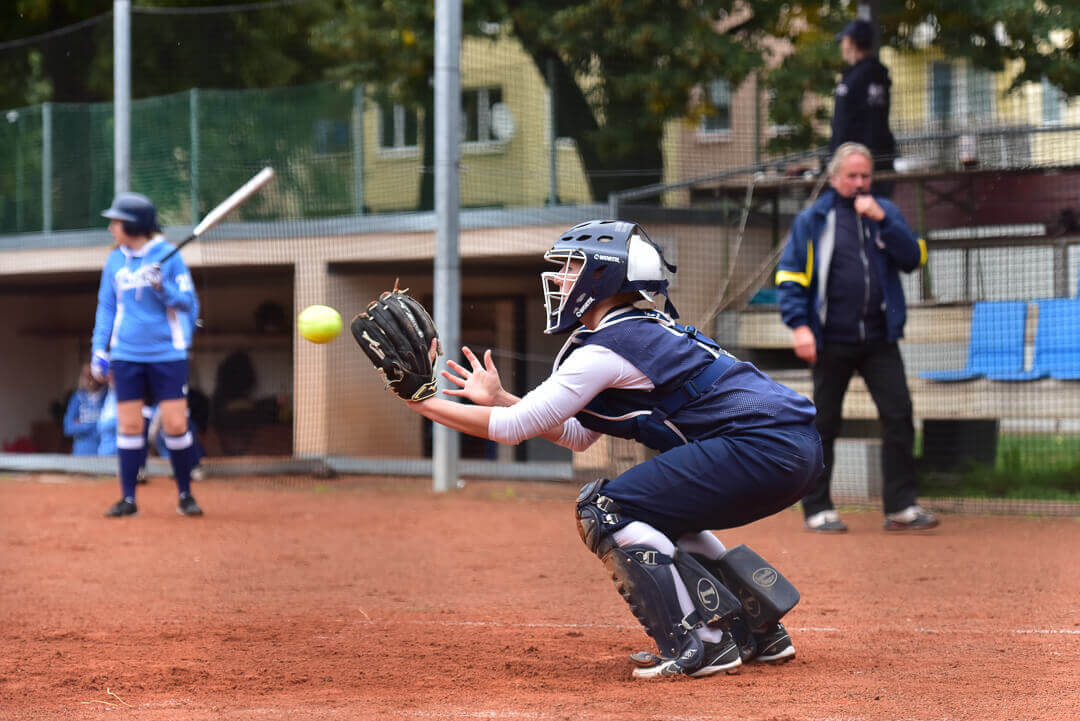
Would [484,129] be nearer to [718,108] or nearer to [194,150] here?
[718,108]

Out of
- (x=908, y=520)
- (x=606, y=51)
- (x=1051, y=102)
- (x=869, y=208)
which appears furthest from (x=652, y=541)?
(x=1051, y=102)

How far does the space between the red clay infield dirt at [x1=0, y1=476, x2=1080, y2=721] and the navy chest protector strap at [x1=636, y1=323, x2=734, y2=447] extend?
2.85 ft

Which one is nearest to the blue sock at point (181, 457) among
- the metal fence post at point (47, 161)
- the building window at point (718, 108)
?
the metal fence post at point (47, 161)

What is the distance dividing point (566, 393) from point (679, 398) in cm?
42

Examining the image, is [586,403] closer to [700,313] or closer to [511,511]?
[511,511]

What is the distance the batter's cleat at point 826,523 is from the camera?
809 cm

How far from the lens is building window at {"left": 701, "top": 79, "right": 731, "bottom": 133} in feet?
43.7

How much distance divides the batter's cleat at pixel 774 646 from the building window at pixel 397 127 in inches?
360

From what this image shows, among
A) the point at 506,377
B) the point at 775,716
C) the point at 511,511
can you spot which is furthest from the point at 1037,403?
the point at 775,716

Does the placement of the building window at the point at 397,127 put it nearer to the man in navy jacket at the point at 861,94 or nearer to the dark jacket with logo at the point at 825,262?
the man in navy jacket at the point at 861,94

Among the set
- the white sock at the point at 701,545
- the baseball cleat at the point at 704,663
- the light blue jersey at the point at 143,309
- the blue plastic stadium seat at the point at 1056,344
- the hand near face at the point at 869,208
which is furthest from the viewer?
the blue plastic stadium seat at the point at 1056,344

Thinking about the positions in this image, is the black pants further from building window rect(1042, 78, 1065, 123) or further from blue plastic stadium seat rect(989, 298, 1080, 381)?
building window rect(1042, 78, 1065, 123)

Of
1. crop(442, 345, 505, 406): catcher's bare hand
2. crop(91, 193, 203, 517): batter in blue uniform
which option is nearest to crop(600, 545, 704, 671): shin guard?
crop(442, 345, 505, 406): catcher's bare hand

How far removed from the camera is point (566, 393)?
4133mm
